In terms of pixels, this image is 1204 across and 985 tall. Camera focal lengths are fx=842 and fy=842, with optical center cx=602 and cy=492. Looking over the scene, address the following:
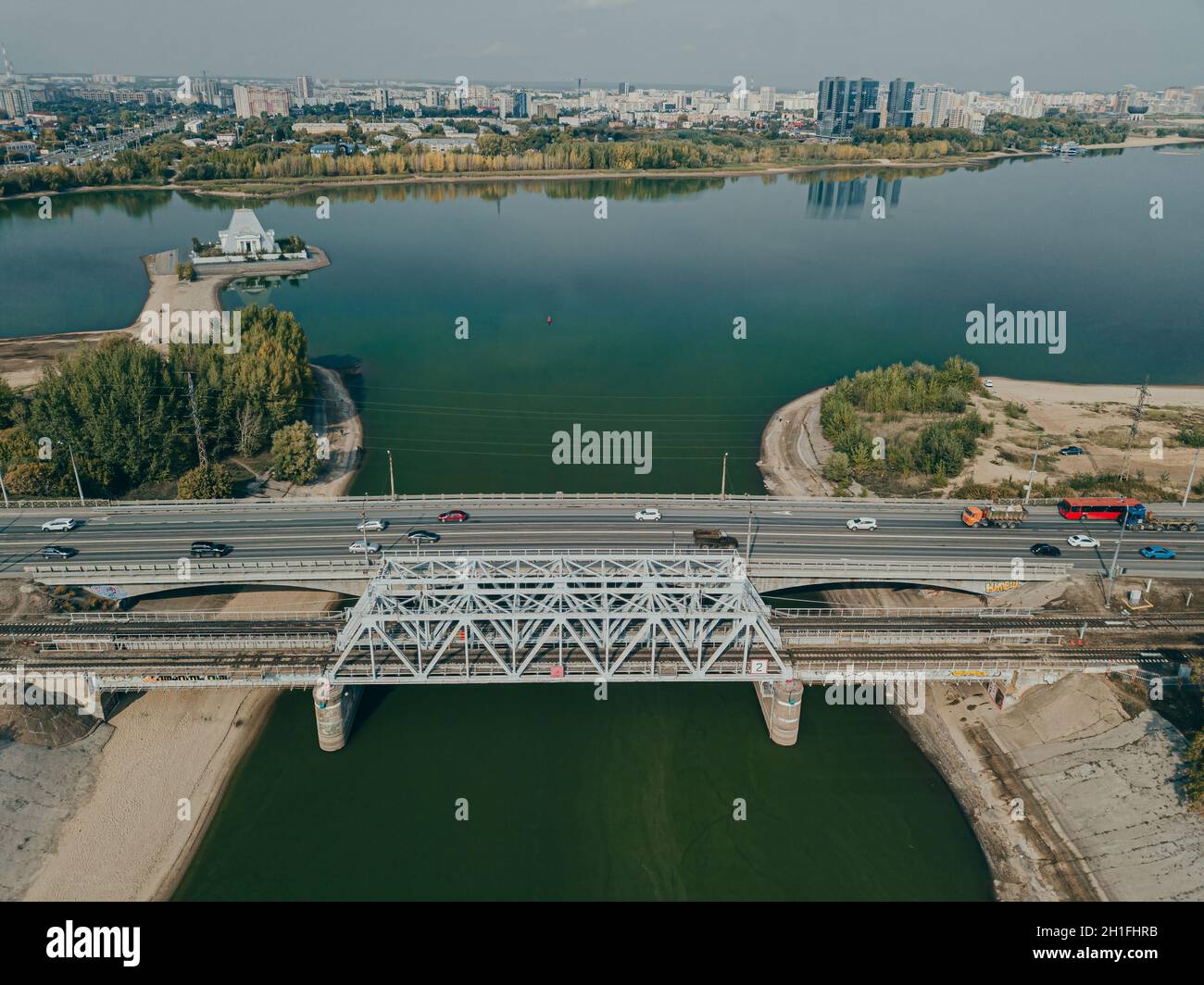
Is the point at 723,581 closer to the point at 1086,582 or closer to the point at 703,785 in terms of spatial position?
the point at 703,785

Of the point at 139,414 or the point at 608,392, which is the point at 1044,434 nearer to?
the point at 608,392

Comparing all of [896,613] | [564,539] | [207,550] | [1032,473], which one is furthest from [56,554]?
[1032,473]

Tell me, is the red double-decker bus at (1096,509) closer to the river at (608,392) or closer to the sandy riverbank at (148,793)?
the river at (608,392)

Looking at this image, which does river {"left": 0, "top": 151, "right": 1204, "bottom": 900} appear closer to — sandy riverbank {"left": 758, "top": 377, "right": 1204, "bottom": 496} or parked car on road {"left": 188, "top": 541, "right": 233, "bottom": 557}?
sandy riverbank {"left": 758, "top": 377, "right": 1204, "bottom": 496}

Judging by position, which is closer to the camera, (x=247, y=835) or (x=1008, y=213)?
(x=247, y=835)

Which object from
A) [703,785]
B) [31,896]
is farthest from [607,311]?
[31,896]
